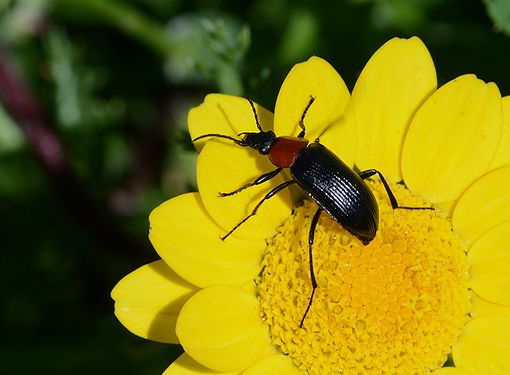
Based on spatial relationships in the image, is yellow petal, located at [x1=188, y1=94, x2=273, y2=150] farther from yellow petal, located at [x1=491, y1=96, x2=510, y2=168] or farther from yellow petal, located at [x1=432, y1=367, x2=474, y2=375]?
yellow petal, located at [x1=432, y1=367, x2=474, y2=375]

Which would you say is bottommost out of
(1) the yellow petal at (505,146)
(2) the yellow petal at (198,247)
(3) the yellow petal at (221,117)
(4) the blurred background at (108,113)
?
(4) the blurred background at (108,113)

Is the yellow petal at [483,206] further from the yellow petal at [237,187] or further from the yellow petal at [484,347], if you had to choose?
the yellow petal at [237,187]

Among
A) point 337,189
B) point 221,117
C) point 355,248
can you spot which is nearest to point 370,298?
point 355,248

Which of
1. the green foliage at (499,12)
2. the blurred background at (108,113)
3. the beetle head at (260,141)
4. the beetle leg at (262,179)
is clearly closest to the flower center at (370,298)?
the beetle leg at (262,179)

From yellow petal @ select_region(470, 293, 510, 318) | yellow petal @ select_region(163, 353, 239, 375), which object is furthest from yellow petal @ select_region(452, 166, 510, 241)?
yellow petal @ select_region(163, 353, 239, 375)

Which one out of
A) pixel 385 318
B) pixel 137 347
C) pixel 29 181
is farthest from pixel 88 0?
pixel 385 318

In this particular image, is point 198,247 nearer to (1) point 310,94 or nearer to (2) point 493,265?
(1) point 310,94
